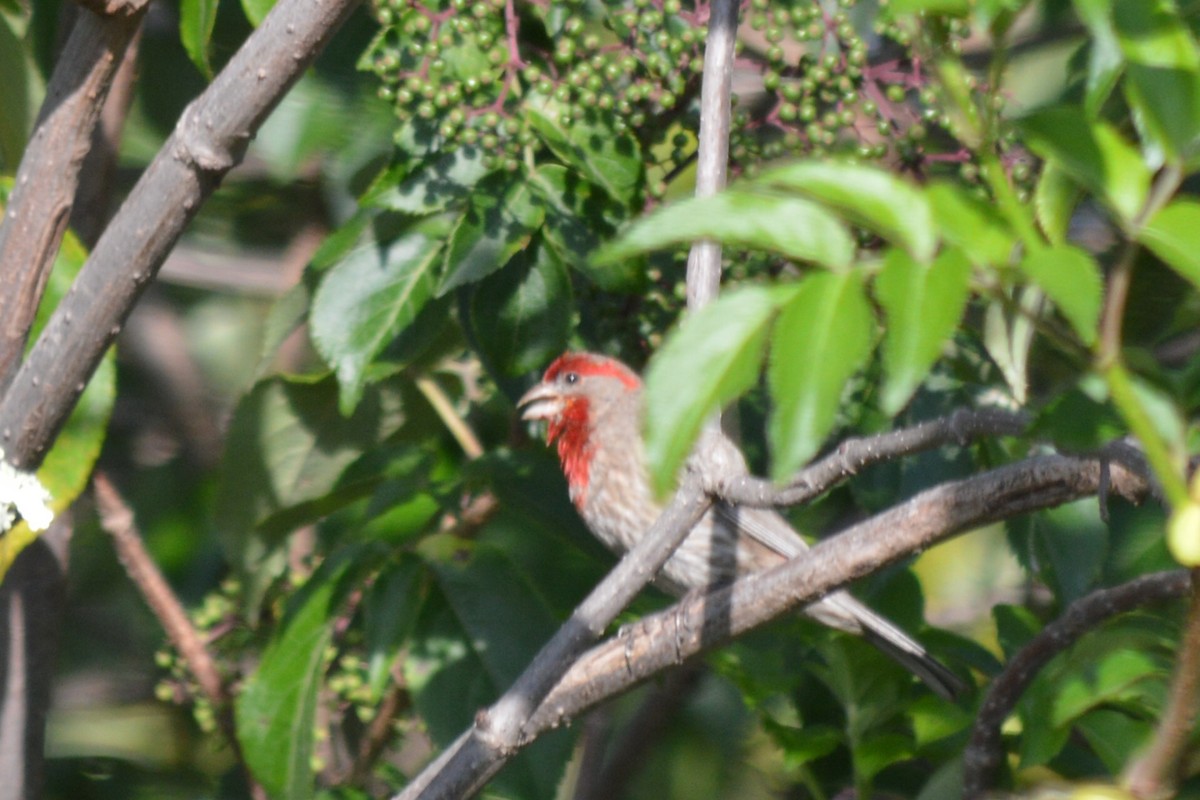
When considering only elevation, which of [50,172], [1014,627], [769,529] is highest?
[50,172]

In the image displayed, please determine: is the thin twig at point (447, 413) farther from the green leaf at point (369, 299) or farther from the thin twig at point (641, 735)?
the thin twig at point (641, 735)

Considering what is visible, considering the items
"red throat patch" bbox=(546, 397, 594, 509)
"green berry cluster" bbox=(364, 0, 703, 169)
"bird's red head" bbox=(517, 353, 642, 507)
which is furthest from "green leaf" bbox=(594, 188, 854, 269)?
"red throat patch" bbox=(546, 397, 594, 509)

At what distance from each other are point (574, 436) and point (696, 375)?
11.7ft

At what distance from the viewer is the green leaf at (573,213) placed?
3283mm

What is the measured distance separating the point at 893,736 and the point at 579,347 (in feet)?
4.26

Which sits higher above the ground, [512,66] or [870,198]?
[512,66]

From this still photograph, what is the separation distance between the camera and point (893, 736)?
3.15m

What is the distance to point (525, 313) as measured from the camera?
131 inches

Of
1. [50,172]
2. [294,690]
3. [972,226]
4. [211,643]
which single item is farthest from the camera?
[211,643]

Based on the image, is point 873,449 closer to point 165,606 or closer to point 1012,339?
point 1012,339

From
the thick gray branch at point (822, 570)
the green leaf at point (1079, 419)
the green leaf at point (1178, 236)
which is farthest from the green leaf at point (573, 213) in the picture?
the green leaf at point (1178, 236)

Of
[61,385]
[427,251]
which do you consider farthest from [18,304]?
[427,251]

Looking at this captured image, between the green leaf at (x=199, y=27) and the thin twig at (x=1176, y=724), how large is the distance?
2310 millimetres

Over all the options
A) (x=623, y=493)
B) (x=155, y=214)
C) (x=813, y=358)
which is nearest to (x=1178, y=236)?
(x=813, y=358)
